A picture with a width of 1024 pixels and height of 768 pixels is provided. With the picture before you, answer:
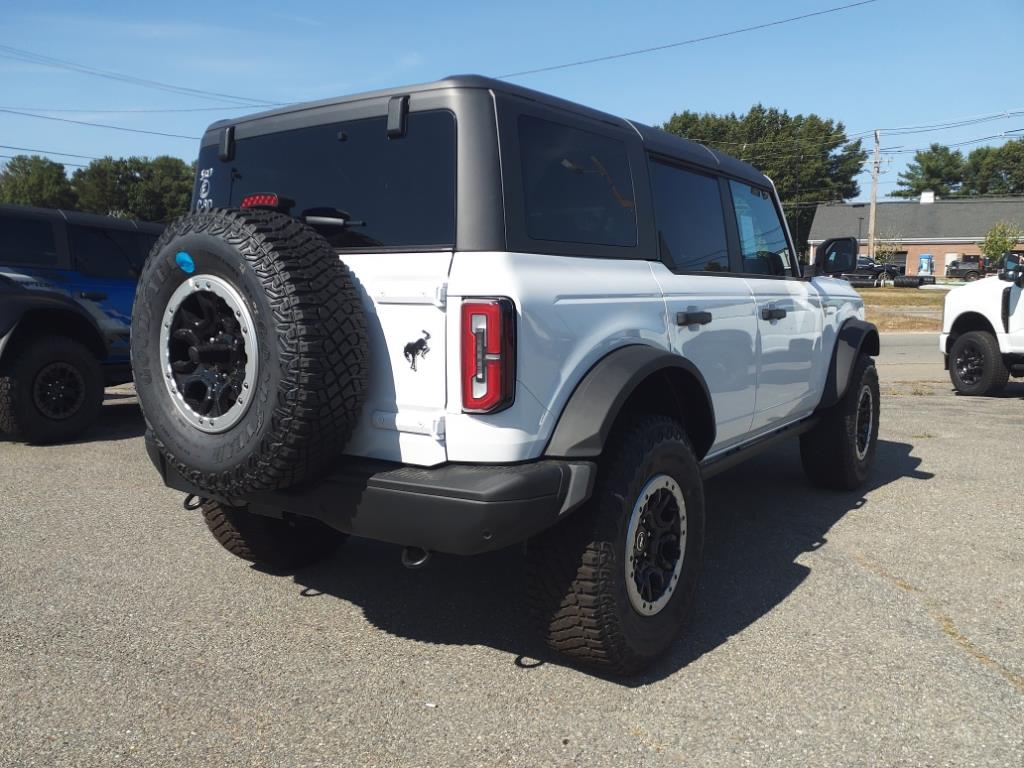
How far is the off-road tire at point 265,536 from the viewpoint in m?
3.81

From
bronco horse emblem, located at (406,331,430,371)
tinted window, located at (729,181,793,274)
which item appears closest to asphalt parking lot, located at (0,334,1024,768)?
bronco horse emblem, located at (406,331,430,371)

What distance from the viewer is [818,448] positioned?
539 centimetres

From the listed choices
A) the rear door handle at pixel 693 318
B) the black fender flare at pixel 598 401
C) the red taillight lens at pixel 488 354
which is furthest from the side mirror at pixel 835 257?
the red taillight lens at pixel 488 354

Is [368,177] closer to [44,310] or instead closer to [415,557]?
[415,557]

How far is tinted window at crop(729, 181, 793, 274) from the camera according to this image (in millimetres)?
4379

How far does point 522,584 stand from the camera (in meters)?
3.70

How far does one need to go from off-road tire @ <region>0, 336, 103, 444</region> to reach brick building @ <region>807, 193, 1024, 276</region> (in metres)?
61.4

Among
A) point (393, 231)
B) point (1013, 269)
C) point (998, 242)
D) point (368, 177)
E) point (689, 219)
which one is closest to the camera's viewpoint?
point (393, 231)

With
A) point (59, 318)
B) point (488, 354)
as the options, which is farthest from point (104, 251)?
point (488, 354)

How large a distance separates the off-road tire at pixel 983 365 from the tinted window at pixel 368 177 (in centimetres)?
934

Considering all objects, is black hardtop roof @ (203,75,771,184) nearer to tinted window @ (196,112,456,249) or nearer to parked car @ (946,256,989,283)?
tinted window @ (196,112,456,249)

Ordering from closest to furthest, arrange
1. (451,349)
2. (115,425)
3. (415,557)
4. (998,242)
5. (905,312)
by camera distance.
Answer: (451,349) → (415,557) → (115,425) → (905,312) → (998,242)

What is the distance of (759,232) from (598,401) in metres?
2.38

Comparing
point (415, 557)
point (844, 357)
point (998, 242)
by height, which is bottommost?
point (415, 557)
